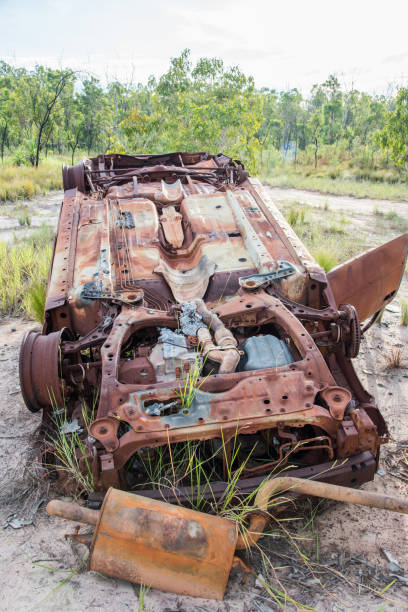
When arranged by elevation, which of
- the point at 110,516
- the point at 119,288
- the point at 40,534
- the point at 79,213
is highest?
the point at 79,213

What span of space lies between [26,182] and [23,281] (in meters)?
8.71

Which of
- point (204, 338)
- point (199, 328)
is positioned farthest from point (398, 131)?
point (204, 338)

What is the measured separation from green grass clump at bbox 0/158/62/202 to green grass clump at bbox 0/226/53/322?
6.29m

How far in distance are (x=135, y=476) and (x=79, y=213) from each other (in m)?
2.90

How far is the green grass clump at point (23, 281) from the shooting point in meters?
5.52

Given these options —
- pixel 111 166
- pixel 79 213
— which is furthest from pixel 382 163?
pixel 79 213

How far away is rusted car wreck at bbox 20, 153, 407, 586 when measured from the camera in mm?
2703

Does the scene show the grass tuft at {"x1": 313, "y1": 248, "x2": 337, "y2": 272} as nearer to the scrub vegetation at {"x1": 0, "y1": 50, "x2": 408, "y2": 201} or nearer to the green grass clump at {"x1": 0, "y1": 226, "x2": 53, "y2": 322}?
the green grass clump at {"x1": 0, "y1": 226, "x2": 53, "y2": 322}

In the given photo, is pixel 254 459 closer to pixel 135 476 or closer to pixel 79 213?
pixel 135 476

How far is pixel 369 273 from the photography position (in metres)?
4.37

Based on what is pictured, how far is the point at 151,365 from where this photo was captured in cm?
315

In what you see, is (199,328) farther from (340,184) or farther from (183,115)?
(340,184)

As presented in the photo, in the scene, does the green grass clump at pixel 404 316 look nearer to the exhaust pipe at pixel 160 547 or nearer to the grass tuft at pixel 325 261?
the grass tuft at pixel 325 261

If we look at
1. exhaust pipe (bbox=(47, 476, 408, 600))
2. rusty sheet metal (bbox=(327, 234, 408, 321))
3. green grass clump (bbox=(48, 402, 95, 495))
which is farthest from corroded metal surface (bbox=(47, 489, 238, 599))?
rusty sheet metal (bbox=(327, 234, 408, 321))
